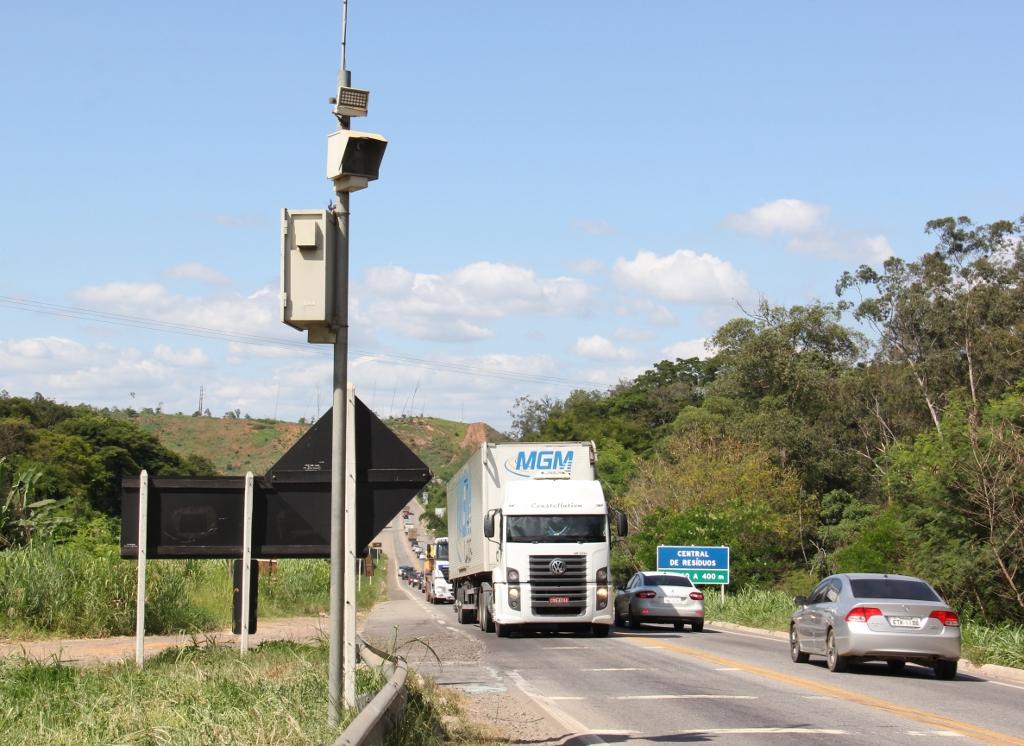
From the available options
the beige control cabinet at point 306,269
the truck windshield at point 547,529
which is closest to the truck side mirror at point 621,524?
the truck windshield at point 547,529

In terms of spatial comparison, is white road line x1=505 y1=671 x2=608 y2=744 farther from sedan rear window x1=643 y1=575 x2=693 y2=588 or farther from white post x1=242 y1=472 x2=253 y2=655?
sedan rear window x1=643 y1=575 x2=693 y2=588

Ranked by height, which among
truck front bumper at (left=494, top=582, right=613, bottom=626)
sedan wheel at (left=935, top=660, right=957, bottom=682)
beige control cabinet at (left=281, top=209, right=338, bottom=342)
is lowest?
sedan wheel at (left=935, top=660, right=957, bottom=682)

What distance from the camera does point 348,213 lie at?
29.1 ft

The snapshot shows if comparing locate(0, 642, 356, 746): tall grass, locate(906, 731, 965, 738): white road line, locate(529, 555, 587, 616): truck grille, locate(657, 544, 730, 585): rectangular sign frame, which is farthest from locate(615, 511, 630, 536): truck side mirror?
locate(657, 544, 730, 585): rectangular sign frame

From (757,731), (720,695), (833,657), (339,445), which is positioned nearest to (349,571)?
(339,445)

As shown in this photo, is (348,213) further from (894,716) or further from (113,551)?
(113,551)

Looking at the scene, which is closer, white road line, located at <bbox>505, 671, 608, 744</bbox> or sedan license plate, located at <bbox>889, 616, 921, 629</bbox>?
white road line, located at <bbox>505, 671, 608, 744</bbox>

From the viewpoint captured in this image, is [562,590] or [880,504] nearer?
[562,590]

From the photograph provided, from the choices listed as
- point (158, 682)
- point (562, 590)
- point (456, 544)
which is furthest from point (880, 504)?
point (158, 682)

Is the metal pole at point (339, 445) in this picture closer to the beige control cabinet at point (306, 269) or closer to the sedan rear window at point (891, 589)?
the beige control cabinet at point (306, 269)

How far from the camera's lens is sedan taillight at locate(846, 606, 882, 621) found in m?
18.2

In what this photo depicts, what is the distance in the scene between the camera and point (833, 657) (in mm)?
18953

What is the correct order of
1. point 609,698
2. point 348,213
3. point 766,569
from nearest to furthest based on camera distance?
point 348,213, point 609,698, point 766,569

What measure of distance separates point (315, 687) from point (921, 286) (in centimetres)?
6185
